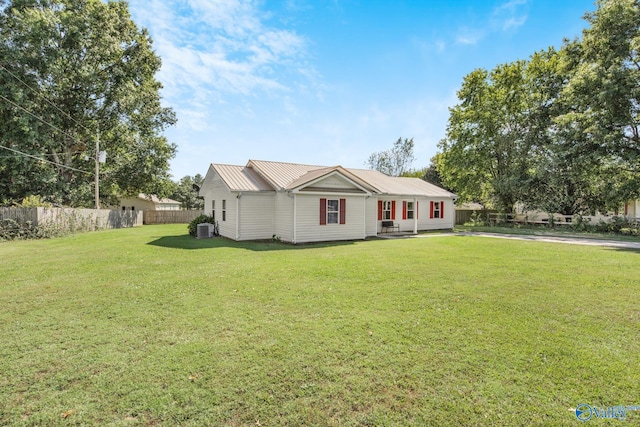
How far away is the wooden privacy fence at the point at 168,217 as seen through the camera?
33.1 meters

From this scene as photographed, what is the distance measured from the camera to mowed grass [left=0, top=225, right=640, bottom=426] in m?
2.89

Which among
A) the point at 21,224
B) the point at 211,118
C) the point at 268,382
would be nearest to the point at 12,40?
the point at 21,224

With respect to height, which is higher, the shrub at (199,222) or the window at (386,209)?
the window at (386,209)

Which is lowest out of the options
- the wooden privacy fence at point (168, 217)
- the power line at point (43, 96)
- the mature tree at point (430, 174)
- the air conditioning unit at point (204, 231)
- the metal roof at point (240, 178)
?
the air conditioning unit at point (204, 231)

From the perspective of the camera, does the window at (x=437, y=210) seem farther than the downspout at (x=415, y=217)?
Yes

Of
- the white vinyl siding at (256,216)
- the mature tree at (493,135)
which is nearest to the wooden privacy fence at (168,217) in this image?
the white vinyl siding at (256,216)

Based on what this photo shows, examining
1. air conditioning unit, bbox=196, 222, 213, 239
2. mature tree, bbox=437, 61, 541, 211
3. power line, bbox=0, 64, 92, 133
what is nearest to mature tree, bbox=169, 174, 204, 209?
power line, bbox=0, 64, 92, 133

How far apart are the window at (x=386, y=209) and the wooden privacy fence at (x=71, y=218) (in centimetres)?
1968

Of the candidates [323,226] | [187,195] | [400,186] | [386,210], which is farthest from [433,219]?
[187,195]

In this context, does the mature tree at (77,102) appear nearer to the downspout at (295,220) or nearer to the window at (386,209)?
the downspout at (295,220)

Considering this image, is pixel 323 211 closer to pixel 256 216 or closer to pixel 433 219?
pixel 256 216

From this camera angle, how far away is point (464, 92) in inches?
1171

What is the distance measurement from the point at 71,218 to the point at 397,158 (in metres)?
41.9

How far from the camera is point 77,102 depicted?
80.9 feet
